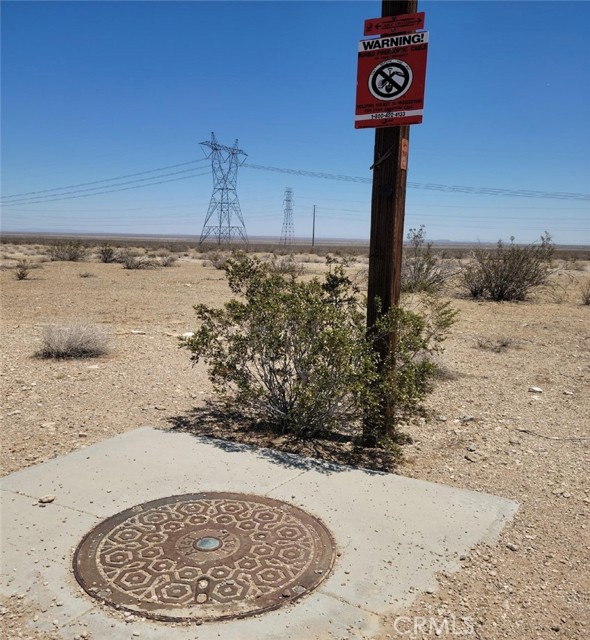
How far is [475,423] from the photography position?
574 centimetres

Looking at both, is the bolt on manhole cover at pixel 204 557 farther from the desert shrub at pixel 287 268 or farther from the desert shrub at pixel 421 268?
the desert shrub at pixel 421 268

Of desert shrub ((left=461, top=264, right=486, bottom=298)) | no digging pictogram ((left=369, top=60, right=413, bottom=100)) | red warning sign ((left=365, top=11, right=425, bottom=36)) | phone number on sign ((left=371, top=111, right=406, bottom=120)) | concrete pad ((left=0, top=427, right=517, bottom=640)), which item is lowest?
concrete pad ((left=0, top=427, right=517, bottom=640))

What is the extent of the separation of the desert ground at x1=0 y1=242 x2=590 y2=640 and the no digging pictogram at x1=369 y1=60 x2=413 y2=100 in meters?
2.55

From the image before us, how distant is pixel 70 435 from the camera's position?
5.05 meters

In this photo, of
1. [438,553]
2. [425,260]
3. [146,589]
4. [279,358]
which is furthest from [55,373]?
[425,260]

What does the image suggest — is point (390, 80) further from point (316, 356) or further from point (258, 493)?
point (258, 493)

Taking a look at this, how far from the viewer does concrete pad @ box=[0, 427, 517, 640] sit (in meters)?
2.57

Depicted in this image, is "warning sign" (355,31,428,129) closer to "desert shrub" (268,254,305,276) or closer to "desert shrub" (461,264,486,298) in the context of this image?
"desert shrub" (268,254,305,276)

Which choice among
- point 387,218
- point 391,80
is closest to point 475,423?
point 387,218

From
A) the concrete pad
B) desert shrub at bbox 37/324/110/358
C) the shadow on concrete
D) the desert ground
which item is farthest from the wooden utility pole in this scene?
desert shrub at bbox 37/324/110/358

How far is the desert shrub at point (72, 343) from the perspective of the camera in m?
7.84

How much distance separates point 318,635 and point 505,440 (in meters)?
3.28

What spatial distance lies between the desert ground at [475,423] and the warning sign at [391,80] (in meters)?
2.39

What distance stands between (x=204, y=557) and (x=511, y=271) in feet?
50.7
